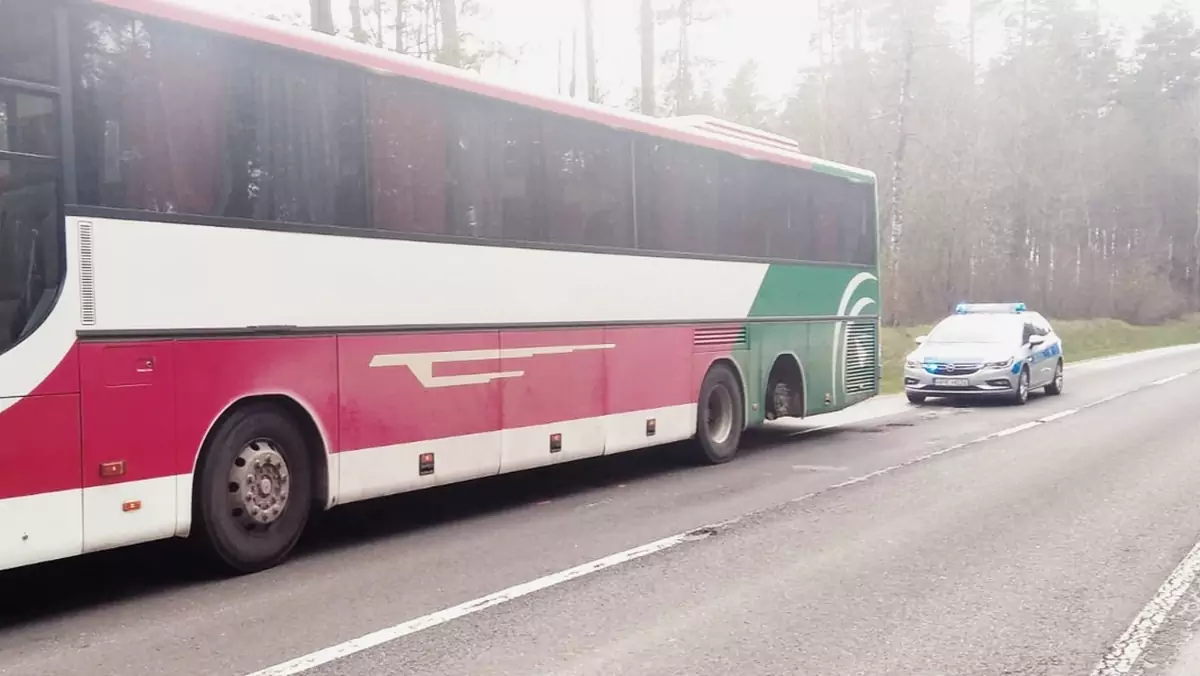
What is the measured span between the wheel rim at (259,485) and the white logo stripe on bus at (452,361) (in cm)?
104

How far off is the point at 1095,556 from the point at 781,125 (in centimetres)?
3757

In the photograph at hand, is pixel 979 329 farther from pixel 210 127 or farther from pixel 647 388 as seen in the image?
pixel 210 127

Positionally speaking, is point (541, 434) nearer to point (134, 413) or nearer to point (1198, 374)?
point (134, 413)

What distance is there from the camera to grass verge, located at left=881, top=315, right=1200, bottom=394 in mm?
30703

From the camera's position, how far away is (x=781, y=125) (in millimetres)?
43625

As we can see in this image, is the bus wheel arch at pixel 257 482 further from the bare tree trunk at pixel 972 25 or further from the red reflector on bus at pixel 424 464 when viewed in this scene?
the bare tree trunk at pixel 972 25

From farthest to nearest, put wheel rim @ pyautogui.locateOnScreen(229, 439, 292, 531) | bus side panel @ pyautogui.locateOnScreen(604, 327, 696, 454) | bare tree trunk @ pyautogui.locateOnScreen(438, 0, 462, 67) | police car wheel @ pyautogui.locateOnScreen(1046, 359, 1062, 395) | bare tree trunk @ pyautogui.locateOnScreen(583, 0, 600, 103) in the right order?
bare tree trunk @ pyautogui.locateOnScreen(583, 0, 600, 103), police car wheel @ pyautogui.locateOnScreen(1046, 359, 1062, 395), bare tree trunk @ pyautogui.locateOnScreen(438, 0, 462, 67), bus side panel @ pyautogui.locateOnScreen(604, 327, 696, 454), wheel rim @ pyautogui.locateOnScreen(229, 439, 292, 531)

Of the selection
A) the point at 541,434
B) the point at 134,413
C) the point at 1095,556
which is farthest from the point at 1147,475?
the point at 134,413

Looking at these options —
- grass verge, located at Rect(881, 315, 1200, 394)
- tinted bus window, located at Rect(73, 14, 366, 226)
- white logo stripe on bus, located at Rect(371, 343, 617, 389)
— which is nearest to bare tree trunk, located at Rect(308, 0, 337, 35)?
white logo stripe on bus, located at Rect(371, 343, 617, 389)

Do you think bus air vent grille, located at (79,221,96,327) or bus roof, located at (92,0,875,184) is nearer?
bus air vent grille, located at (79,221,96,327)

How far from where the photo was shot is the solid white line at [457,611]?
5242mm

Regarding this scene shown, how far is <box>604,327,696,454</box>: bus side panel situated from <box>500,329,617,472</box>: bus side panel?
0.16m

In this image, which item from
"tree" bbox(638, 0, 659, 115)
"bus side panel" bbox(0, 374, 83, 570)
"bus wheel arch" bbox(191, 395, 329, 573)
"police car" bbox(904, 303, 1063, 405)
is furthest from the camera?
"tree" bbox(638, 0, 659, 115)

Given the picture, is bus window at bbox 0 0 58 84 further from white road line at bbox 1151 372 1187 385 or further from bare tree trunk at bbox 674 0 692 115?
bare tree trunk at bbox 674 0 692 115
